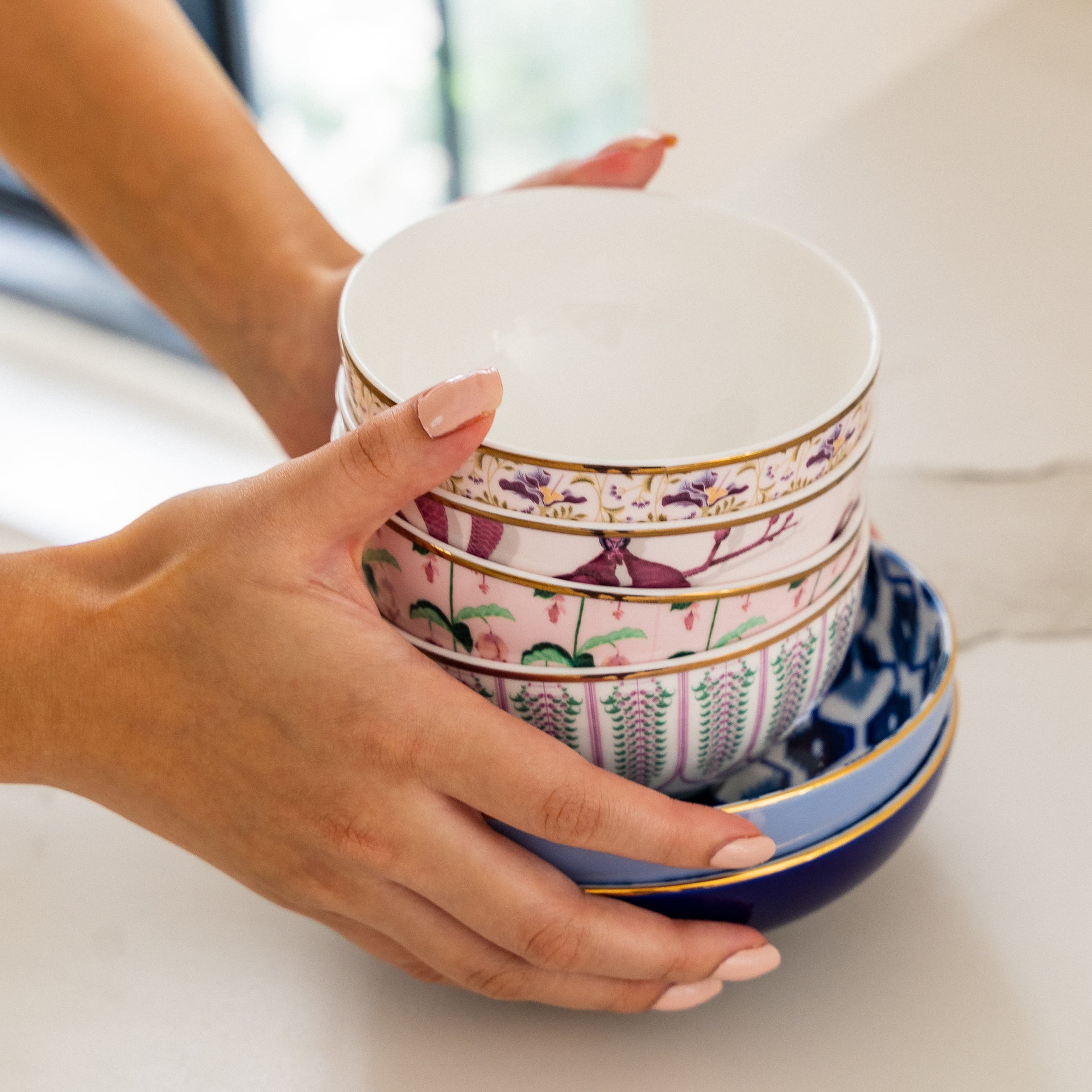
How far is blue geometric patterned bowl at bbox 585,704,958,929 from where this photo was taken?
0.50 meters

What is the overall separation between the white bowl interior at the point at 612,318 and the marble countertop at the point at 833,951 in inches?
8.8

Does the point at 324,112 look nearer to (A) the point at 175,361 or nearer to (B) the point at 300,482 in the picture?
(A) the point at 175,361

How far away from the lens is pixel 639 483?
0.43 meters

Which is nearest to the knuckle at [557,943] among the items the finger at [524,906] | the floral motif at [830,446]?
the finger at [524,906]

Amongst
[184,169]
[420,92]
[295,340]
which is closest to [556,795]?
[295,340]

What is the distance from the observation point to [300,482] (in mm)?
468

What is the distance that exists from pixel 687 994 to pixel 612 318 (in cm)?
34

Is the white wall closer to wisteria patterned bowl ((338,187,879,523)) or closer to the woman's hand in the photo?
wisteria patterned bowl ((338,187,879,523))

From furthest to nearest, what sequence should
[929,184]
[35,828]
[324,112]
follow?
1. [324,112]
2. [929,184]
3. [35,828]

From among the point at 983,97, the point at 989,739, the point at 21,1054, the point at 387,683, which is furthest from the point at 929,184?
the point at 21,1054

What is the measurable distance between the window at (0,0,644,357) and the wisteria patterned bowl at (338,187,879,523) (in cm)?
263

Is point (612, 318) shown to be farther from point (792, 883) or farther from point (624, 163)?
point (792, 883)

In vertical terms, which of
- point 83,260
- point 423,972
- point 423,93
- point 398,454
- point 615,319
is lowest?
point 423,93

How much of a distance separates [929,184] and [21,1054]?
0.94 meters
